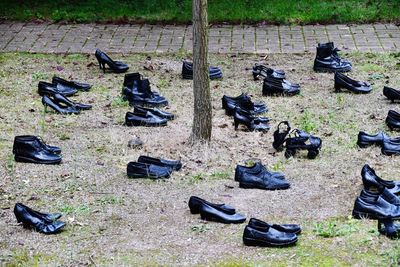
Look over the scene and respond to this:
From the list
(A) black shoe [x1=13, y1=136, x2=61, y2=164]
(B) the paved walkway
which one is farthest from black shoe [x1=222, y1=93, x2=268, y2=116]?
(B) the paved walkway

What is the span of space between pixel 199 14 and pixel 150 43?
425cm

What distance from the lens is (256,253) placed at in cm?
631

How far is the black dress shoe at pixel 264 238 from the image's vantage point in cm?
636

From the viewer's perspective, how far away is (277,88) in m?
10.3

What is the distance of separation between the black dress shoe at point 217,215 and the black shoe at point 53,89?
374cm

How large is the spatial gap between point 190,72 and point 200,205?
4236mm

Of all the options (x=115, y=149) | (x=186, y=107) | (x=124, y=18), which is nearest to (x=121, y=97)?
(x=186, y=107)

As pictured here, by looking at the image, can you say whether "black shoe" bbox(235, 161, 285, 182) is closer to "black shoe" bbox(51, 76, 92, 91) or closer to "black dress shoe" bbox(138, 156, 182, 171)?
"black dress shoe" bbox(138, 156, 182, 171)

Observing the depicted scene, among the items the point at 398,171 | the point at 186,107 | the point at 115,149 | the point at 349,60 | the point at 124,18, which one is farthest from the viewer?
the point at 124,18

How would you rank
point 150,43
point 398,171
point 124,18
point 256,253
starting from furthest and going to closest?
point 124,18 → point 150,43 → point 398,171 → point 256,253

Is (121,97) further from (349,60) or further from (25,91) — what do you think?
(349,60)

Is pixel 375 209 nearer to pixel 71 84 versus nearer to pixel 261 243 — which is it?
pixel 261 243

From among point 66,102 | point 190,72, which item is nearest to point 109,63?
point 190,72

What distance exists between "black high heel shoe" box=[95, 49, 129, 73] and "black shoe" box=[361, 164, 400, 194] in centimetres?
460
